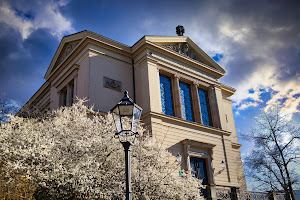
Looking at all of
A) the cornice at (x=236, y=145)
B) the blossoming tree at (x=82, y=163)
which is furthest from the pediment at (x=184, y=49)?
the blossoming tree at (x=82, y=163)

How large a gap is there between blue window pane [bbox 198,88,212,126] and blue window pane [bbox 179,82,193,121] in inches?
52.1

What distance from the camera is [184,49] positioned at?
82.8ft

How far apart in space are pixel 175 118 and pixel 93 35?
337 inches

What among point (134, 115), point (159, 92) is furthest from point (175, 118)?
point (134, 115)

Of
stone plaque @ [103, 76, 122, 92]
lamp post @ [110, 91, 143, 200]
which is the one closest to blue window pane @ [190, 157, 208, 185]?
stone plaque @ [103, 76, 122, 92]

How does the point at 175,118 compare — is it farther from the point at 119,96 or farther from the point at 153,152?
the point at 153,152

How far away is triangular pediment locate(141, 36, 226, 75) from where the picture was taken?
2353 centimetres

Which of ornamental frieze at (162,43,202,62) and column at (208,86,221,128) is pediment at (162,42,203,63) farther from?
column at (208,86,221,128)

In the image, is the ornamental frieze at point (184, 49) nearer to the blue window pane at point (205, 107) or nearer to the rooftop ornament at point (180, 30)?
the rooftop ornament at point (180, 30)

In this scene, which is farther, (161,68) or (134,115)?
(161,68)

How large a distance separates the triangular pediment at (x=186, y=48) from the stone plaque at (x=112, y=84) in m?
4.03

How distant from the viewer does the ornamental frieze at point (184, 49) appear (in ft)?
80.2

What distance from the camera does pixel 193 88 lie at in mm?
24703

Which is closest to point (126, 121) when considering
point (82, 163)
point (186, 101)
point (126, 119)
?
point (126, 119)
